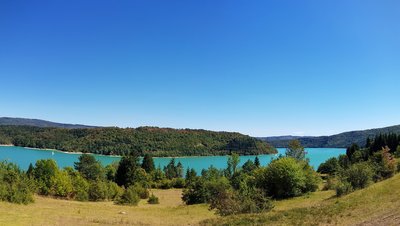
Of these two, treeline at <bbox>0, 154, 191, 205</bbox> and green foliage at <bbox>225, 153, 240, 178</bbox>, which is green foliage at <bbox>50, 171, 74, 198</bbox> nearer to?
treeline at <bbox>0, 154, 191, 205</bbox>

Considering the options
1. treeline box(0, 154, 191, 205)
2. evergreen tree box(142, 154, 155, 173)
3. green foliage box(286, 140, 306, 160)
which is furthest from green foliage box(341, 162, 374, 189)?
evergreen tree box(142, 154, 155, 173)

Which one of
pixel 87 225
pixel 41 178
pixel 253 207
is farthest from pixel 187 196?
pixel 87 225

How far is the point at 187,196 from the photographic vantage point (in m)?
54.7

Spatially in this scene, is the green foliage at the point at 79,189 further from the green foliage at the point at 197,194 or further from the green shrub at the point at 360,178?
the green shrub at the point at 360,178

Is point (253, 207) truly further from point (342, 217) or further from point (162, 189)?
point (162, 189)

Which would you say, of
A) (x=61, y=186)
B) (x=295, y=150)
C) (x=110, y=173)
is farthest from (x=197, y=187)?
(x=110, y=173)

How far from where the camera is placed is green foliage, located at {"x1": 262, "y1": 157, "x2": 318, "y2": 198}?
155 feet

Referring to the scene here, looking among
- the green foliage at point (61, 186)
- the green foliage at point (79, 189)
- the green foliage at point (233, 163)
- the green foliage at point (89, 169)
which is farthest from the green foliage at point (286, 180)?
the green foliage at point (89, 169)

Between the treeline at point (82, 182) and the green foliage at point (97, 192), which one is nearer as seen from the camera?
the treeline at point (82, 182)

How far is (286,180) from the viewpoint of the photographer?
47500mm

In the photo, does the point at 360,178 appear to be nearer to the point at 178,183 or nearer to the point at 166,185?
the point at 178,183

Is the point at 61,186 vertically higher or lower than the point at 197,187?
lower

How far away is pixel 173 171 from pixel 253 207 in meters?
80.6

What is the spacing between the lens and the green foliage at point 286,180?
1861 inches
